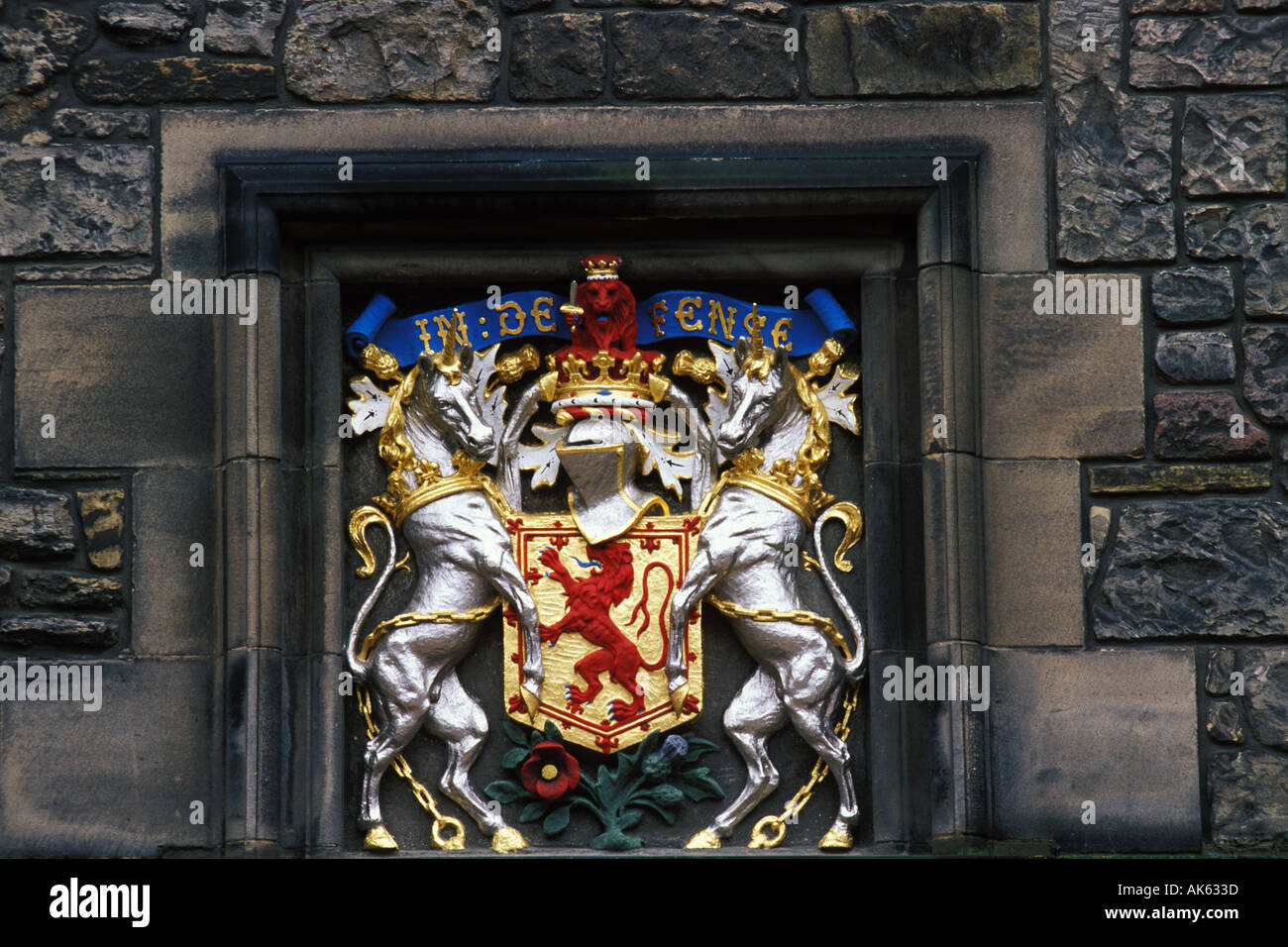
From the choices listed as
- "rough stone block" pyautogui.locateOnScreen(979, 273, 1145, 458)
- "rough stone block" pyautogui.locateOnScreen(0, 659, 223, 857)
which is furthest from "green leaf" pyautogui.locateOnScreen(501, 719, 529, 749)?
"rough stone block" pyautogui.locateOnScreen(979, 273, 1145, 458)

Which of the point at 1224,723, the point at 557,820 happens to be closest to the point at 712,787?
the point at 557,820

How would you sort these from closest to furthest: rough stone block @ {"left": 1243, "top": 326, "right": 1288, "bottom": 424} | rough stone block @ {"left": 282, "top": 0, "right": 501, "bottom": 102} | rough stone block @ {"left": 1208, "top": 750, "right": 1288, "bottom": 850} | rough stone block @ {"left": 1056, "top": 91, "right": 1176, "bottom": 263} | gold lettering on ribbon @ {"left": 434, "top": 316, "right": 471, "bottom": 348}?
rough stone block @ {"left": 1208, "top": 750, "right": 1288, "bottom": 850}
rough stone block @ {"left": 1243, "top": 326, "right": 1288, "bottom": 424}
rough stone block @ {"left": 1056, "top": 91, "right": 1176, "bottom": 263}
rough stone block @ {"left": 282, "top": 0, "right": 501, "bottom": 102}
gold lettering on ribbon @ {"left": 434, "top": 316, "right": 471, "bottom": 348}

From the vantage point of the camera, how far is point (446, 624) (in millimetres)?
7918

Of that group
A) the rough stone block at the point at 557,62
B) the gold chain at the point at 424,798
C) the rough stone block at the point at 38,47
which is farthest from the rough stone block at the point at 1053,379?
the rough stone block at the point at 38,47

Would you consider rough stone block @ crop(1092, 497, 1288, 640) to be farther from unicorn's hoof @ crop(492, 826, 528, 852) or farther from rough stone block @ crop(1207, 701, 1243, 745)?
unicorn's hoof @ crop(492, 826, 528, 852)

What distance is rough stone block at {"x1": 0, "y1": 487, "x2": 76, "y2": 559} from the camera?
25.4 ft

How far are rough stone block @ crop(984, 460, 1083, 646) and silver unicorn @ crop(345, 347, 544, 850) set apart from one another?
4.62 feet

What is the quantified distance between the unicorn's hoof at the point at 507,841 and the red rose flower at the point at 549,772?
14 centimetres

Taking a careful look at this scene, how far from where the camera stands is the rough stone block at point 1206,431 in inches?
306

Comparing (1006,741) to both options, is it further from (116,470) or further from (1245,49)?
(116,470)
